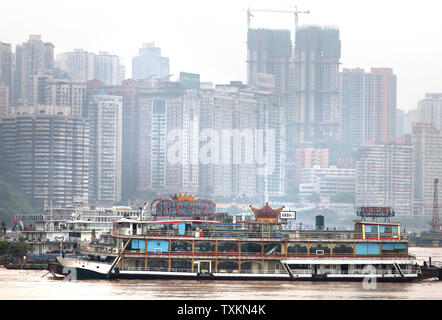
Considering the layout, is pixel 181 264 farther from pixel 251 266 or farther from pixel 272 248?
pixel 272 248

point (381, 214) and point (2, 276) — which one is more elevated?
point (381, 214)

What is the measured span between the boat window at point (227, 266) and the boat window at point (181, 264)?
202 centimetres

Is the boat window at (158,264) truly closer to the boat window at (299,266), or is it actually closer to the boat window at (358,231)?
the boat window at (299,266)

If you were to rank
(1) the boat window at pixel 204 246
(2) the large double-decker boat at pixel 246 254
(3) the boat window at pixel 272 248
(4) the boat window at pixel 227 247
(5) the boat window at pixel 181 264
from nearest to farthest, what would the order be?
(2) the large double-decker boat at pixel 246 254
(5) the boat window at pixel 181 264
(1) the boat window at pixel 204 246
(4) the boat window at pixel 227 247
(3) the boat window at pixel 272 248

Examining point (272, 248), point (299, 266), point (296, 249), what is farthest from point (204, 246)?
point (299, 266)

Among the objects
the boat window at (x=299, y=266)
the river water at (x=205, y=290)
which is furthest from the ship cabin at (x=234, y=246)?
the river water at (x=205, y=290)

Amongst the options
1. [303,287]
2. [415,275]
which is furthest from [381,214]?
[303,287]

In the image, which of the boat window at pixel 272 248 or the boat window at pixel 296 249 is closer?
the boat window at pixel 296 249

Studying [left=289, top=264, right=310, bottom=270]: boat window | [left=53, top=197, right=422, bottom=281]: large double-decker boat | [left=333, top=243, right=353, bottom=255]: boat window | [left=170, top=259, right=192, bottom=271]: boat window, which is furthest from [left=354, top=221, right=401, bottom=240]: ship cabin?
[left=170, top=259, right=192, bottom=271]: boat window

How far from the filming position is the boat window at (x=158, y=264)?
7131 centimetres

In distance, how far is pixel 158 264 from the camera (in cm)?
7150
